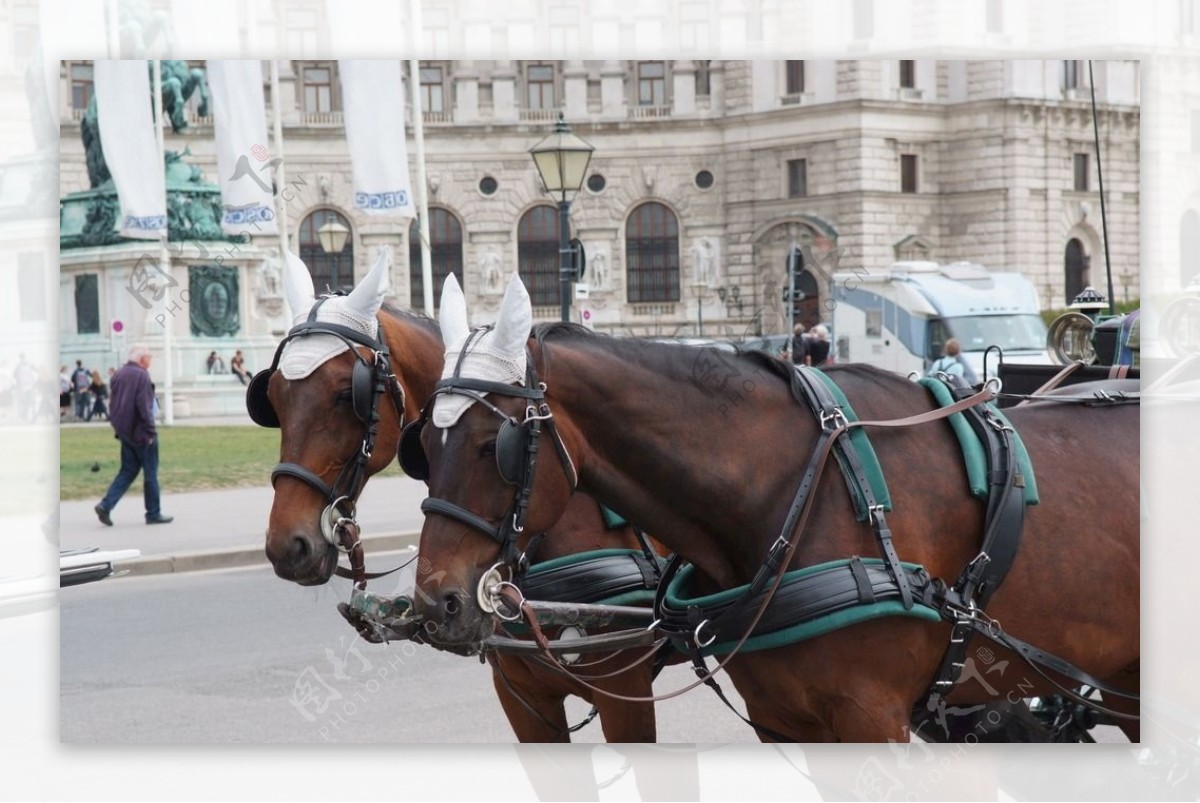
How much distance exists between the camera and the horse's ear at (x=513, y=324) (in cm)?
296

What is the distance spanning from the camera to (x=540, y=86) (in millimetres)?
8000

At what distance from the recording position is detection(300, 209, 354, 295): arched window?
834 cm

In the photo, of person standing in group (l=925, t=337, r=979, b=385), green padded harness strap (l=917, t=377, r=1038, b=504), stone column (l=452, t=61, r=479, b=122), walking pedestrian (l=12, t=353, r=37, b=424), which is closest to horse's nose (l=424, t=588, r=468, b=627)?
green padded harness strap (l=917, t=377, r=1038, b=504)

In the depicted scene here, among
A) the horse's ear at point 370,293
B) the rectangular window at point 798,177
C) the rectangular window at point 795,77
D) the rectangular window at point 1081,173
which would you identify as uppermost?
the rectangular window at point 795,77

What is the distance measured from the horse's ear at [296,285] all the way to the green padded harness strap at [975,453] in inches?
69.6

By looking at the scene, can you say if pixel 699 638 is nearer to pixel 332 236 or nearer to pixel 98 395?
pixel 332 236

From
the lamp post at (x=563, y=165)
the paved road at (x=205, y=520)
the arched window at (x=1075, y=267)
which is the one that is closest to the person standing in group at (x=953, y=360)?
the arched window at (x=1075, y=267)

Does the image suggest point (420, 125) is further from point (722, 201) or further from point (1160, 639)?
point (1160, 639)

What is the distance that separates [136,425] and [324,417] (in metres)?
9.35

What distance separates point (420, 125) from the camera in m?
9.77

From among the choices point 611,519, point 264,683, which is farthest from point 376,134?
point 611,519

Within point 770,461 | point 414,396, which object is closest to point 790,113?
point 414,396

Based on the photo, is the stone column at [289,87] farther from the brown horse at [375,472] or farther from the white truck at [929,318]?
the white truck at [929,318]

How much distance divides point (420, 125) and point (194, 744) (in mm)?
5219
